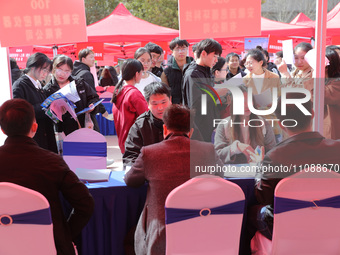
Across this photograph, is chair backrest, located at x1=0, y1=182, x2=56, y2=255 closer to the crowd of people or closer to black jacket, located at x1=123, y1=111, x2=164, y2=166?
the crowd of people

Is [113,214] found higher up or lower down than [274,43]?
lower down

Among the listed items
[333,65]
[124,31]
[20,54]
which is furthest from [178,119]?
[20,54]

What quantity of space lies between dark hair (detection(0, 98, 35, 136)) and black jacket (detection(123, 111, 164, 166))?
0.91 m

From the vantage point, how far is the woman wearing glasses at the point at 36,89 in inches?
144

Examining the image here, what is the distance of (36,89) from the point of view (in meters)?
3.74

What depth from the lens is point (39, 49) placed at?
37.4ft

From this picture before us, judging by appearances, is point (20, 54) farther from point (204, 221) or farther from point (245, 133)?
point (204, 221)

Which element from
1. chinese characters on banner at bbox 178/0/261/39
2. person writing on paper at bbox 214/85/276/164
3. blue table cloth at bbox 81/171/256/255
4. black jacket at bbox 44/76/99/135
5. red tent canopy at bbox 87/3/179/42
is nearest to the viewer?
blue table cloth at bbox 81/171/256/255

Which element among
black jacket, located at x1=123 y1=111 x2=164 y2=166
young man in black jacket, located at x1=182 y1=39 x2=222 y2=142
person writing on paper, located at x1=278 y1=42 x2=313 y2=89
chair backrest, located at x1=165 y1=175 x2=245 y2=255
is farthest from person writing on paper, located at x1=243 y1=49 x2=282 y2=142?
chair backrest, located at x1=165 y1=175 x2=245 y2=255

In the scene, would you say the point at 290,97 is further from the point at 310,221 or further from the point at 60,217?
the point at 60,217

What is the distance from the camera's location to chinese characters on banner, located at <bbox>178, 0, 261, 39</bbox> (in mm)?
2820

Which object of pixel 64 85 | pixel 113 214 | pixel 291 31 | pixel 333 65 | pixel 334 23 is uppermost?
pixel 334 23

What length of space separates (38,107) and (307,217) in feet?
8.52

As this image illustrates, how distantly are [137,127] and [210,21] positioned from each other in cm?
89
